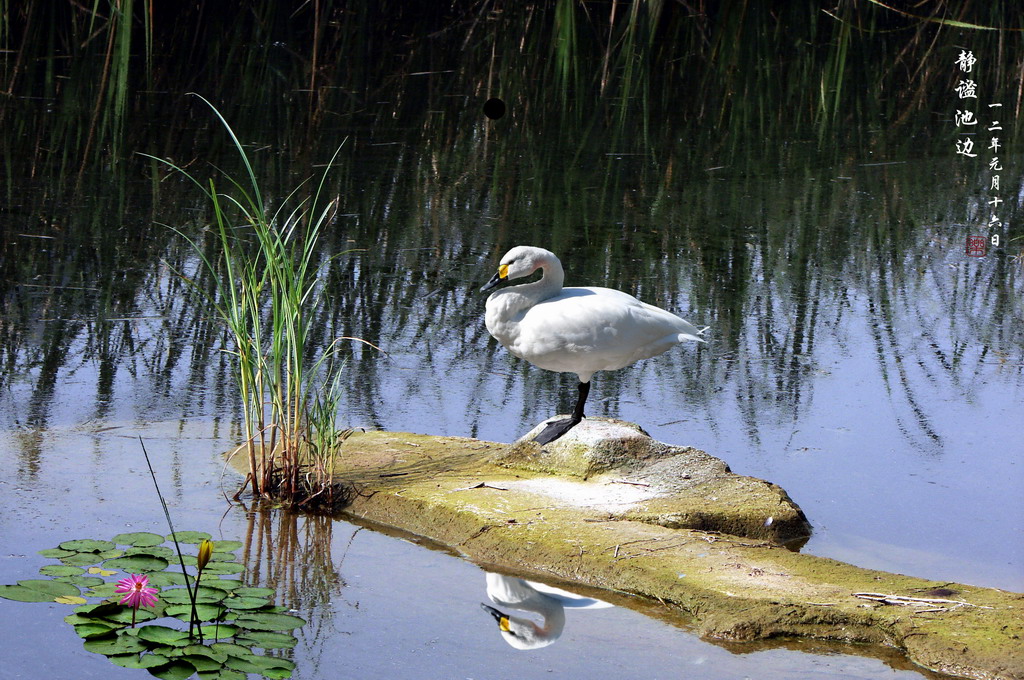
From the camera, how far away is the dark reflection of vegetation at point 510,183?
5625 millimetres

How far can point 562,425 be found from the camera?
4531 millimetres

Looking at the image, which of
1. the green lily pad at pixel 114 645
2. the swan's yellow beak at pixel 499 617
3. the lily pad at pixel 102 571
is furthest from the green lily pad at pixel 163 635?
the swan's yellow beak at pixel 499 617

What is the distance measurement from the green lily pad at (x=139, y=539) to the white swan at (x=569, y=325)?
4.11 feet

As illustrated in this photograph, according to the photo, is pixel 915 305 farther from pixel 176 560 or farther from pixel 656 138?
pixel 176 560

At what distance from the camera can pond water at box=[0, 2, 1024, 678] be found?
12.2 feet

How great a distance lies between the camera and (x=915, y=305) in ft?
21.1

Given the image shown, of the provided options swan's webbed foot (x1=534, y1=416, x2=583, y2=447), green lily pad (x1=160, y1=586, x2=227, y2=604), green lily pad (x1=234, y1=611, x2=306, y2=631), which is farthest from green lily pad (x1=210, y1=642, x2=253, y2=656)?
swan's webbed foot (x1=534, y1=416, x2=583, y2=447)

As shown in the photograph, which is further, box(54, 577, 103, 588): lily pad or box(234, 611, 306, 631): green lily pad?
box(54, 577, 103, 588): lily pad

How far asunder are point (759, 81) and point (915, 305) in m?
5.57

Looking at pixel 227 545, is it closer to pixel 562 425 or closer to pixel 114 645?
pixel 114 645

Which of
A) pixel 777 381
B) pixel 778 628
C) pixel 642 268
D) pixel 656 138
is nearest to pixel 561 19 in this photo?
pixel 656 138

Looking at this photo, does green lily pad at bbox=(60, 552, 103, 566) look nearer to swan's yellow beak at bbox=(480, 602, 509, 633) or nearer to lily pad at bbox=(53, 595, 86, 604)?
lily pad at bbox=(53, 595, 86, 604)

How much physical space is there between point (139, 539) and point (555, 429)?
4.56ft

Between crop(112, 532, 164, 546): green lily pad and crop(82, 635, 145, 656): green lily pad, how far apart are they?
55cm
